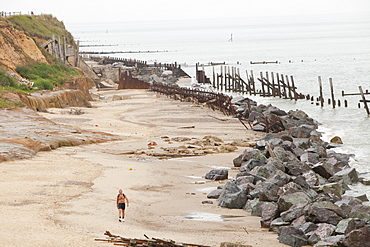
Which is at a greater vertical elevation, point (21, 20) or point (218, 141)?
point (21, 20)

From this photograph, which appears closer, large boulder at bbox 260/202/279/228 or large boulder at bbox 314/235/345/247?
large boulder at bbox 314/235/345/247

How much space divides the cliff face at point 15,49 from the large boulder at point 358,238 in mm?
31645

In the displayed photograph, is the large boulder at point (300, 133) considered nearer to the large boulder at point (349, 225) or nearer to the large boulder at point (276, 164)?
the large boulder at point (276, 164)

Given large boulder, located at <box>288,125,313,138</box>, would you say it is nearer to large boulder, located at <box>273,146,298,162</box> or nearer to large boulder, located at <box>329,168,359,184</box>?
large boulder, located at <box>273,146,298,162</box>

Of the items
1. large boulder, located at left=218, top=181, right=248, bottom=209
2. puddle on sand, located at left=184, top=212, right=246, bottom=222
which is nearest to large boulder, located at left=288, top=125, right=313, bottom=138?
large boulder, located at left=218, top=181, right=248, bottom=209

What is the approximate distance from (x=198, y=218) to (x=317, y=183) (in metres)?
5.15

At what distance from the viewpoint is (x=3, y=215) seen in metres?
10.9

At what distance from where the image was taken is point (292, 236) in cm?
1065

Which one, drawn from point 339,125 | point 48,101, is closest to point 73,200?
point 48,101

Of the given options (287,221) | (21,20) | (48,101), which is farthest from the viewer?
(21,20)

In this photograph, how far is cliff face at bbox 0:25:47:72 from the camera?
39.8 meters

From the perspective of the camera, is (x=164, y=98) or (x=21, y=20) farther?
(x=21, y=20)

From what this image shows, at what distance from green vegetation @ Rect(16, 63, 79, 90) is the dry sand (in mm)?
15275

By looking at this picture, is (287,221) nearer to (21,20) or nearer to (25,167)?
(25,167)
